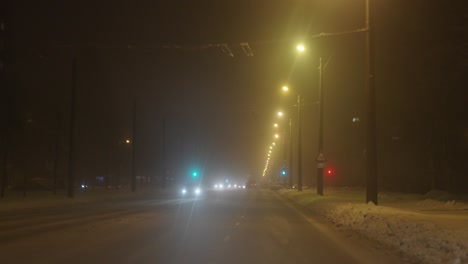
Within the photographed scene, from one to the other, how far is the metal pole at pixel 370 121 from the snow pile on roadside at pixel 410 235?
5.90 ft

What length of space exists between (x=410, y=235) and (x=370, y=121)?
11.1 metres

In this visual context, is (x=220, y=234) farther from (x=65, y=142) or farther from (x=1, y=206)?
(x=65, y=142)

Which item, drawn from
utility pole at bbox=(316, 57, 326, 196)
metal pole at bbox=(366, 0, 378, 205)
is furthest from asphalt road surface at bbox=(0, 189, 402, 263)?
utility pole at bbox=(316, 57, 326, 196)

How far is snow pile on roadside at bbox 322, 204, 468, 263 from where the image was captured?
Result: 12352mm

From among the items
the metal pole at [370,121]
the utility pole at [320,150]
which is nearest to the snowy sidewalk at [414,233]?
the metal pole at [370,121]

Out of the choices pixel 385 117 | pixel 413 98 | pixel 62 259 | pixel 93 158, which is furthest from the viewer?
pixel 93 158

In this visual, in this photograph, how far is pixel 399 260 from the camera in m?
13.0

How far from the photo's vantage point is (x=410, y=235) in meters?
15.5

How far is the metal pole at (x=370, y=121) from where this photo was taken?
84.7 feet

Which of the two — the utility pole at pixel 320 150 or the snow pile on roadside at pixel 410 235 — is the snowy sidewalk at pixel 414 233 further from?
the utility pole at pixel 320 150

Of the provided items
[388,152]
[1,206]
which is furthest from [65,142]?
[388,152]

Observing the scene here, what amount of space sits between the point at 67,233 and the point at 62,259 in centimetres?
585

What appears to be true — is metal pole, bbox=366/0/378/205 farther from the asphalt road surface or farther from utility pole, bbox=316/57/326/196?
utility pole, bbox=316/57/326/196

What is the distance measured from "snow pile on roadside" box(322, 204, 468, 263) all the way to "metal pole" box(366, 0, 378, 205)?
70.8 inches
